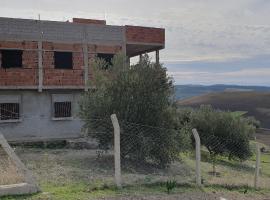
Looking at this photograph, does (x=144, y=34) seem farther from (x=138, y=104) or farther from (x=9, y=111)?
(x=138, y=104)

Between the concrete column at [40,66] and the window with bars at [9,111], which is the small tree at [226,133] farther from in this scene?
the window with bars at [9,111]

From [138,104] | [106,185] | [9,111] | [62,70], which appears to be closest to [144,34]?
[62,70]

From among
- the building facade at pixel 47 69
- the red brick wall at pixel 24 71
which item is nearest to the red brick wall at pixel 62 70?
the building facade at pixel 47 69

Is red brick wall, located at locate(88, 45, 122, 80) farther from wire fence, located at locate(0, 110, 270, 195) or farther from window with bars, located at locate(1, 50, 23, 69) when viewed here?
wire fence, located at locate(0, 110, 270, 195)

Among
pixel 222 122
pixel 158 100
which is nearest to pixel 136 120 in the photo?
pixel 158 100

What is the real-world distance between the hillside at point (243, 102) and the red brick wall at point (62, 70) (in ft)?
290

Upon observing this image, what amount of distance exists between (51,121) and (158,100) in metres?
9.17

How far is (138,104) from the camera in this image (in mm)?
16906

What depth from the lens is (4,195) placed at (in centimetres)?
914

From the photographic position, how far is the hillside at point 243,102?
394 feet

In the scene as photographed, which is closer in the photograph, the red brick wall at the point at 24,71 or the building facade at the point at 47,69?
the red brick wall at the point at 24,71

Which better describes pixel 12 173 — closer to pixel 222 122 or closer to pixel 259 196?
pixel 259 196

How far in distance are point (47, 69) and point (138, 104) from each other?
8.80 metres

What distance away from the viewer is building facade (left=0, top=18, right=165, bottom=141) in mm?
23516
